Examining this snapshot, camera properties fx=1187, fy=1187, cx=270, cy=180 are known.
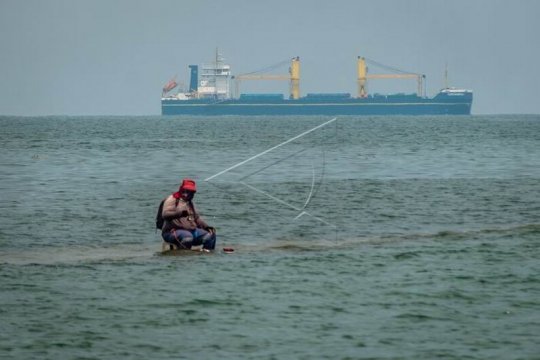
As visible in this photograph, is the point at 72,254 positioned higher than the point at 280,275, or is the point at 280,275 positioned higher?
the point at 280,275

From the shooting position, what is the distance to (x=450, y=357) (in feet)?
54.9

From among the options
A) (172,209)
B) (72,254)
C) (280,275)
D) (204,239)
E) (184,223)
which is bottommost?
(72,254)

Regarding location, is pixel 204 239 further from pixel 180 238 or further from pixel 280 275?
pixel 280 275

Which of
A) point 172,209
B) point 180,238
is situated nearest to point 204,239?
point 180,238

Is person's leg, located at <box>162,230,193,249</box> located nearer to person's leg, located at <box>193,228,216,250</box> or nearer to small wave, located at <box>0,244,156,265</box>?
person's leg, located at <box>193,228,216,250</box>

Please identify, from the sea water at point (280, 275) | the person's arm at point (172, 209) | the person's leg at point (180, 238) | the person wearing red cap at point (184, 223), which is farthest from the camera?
the person's leg at point (180, 238)

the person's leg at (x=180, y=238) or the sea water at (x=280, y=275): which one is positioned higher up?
the person's leg at (x=180, y=238)

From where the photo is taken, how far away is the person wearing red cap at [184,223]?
80.2ft

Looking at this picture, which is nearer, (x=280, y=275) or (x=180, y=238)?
(x=280, y=275)

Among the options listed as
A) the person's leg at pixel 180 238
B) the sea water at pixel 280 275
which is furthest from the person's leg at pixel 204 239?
the sea water at pixel 280 275

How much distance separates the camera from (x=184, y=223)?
2517 centimetres

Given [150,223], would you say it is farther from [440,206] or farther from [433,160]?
[433,160]

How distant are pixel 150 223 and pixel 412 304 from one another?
48.9ft

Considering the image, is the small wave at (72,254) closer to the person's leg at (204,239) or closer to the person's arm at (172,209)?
the person's leg at (204,239)
